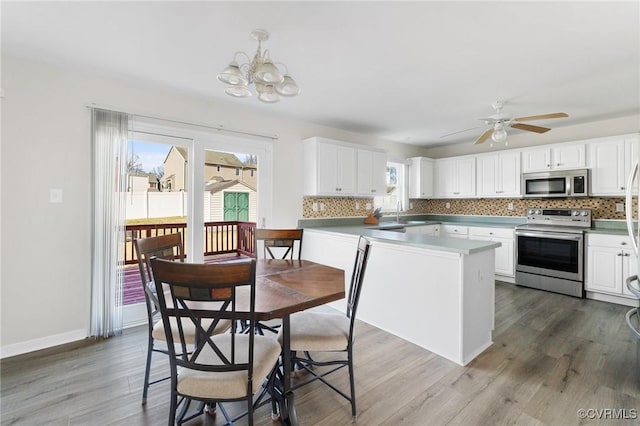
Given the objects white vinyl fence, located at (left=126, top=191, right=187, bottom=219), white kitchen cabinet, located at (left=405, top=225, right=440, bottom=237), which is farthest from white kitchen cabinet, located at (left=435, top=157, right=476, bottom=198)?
white vinyl fence, located at (left=126, top=191, right=187, bottom=219)

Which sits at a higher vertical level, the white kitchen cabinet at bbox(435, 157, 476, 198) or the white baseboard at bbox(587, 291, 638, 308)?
the white kitchen cabinet at bbox(435, 157, 476, 198)

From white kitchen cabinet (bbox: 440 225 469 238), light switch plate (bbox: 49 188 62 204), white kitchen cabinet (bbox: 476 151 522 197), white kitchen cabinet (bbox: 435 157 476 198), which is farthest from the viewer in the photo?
white kitchen cabinet (bbox: 435 157 476 198)

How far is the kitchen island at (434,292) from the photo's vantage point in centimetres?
233

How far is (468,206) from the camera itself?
5672 mm

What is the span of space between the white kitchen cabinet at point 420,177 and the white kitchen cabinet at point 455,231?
2.36 feet

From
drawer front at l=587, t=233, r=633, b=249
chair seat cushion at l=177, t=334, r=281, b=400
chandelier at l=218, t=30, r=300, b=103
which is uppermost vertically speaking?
chandelier at l=218, t=30, r=300, b=103

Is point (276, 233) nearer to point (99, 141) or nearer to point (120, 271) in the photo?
point (120, 271)

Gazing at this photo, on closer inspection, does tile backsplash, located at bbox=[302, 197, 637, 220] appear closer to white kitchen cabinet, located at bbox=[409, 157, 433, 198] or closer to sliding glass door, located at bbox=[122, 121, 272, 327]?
white kitchen cabinet, located at bbox=[409, 157, 433, 198]

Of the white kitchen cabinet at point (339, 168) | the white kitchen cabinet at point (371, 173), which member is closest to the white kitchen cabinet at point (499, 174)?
the white kitchen cabinet at point (371, 173)

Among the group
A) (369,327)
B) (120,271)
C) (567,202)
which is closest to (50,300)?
(120,271)

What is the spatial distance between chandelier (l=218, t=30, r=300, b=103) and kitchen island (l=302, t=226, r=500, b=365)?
166 centimetres

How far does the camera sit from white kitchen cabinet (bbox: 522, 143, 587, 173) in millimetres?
4070

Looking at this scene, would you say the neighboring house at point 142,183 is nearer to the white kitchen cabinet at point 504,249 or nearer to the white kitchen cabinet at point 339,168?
the white kitchen cabinet at point 339,168

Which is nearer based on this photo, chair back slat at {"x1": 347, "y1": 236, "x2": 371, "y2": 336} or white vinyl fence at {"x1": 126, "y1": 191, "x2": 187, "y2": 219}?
chair back slat at {"x1": 347, "y1": 236, "x2": 371, "y2": 336}
